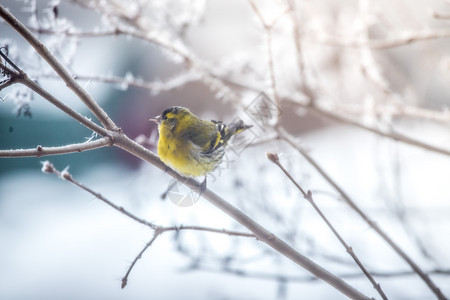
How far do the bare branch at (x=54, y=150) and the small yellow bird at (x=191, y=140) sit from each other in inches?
13.6

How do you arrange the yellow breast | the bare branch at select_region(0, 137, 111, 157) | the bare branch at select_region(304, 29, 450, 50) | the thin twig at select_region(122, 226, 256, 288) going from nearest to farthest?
the bare branch at select_region(0, 137, 111, 157)
the thin twig at select_region(122, 226, 256, 288)
the yellow breast
the bare branch at select_region(304, 29, 450, 50)

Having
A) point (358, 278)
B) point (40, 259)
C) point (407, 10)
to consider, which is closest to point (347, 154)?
point (407, 10)

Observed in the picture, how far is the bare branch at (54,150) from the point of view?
26.0 inches

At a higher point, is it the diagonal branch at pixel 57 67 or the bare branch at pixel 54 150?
the diagonal branch at pixel 57 67

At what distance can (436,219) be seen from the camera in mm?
1835

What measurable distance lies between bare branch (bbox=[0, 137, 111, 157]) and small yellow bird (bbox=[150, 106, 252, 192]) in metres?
0.35

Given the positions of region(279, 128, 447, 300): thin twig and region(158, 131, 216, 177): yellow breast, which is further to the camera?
region(158, 131, 216, 177): yellow breast

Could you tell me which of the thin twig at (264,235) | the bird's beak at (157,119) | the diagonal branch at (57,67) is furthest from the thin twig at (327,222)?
the bird's beak at (157,119)

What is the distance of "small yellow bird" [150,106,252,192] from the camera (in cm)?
115

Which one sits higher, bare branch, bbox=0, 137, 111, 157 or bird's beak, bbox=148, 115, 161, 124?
bird's beak, bbox=148, 115, 161, 124

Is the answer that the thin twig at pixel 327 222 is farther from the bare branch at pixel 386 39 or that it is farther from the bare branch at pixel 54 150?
the bare branch at pixel 386 39

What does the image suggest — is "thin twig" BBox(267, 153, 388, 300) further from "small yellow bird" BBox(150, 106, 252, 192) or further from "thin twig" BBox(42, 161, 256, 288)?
A: "small yellow bird" BBox(150, 106, 252, 192)

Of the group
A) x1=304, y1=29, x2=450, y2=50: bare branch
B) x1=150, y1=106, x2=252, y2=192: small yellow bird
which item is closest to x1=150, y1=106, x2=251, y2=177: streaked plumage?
x1=150, y1=106, x2=252, y2=192: small yellow bird

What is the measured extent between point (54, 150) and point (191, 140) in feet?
2.01
